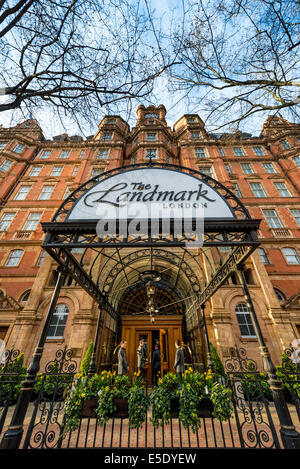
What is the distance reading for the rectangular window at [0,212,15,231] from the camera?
1491cm

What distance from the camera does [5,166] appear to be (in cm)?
1862

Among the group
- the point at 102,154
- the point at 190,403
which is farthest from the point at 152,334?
the point at 102,154

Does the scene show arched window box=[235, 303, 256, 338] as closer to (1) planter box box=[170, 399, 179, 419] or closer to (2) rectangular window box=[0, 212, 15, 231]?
(1) planter box box=[170, 399, 179, 419]

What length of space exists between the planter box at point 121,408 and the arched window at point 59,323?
756cm

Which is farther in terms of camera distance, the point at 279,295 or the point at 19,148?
the point at 19,148

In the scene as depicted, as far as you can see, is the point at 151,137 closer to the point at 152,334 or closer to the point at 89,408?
the point at 152,334

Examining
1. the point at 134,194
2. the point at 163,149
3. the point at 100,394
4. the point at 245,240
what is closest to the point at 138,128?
the point at 163,149

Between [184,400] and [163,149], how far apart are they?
20.1 metres

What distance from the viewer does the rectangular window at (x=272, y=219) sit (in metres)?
14.7

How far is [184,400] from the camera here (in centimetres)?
394

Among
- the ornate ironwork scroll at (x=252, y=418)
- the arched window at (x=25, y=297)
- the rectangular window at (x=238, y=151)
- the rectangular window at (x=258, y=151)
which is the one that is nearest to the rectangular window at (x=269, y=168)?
the rectangular window at (x=258, y=151)

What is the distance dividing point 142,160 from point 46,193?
9.65 m

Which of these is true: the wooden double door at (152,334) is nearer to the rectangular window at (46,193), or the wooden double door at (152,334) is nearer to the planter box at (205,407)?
the planter box at (205,407)

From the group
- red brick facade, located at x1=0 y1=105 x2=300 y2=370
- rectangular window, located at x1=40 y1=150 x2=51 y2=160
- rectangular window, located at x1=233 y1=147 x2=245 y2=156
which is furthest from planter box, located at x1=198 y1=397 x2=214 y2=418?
rectangular window, located at x1=40 y1=150 x2=51 y2=160
